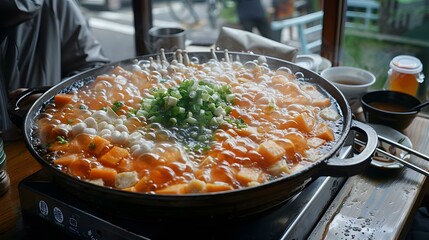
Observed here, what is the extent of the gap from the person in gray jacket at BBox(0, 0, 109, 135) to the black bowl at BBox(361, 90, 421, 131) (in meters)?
1.85

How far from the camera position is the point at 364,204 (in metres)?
1.61

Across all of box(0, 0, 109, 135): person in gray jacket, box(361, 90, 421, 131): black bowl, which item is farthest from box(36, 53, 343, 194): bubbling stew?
box(0, 0, 109, 135): person in gray jacket

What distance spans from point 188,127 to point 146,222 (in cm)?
41

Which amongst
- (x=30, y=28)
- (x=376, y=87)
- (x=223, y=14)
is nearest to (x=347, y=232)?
(x=376, y=87)

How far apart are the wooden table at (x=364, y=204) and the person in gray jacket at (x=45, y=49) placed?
86 cm

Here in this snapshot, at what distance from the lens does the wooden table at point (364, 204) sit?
1.48 metres

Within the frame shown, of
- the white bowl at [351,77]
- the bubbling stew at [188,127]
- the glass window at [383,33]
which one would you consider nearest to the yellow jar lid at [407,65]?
the white bowl at [351,77]

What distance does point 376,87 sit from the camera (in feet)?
8.88

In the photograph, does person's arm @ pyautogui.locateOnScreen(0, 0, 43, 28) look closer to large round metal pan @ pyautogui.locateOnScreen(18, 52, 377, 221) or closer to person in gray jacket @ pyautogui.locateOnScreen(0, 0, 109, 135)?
person in gray jacket @ pyautogui.locateOnScreen(0, 0, 109, 135)

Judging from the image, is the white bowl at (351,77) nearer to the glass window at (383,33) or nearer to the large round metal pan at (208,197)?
the glass window at (383,33)

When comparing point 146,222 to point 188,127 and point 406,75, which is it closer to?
point 188,127

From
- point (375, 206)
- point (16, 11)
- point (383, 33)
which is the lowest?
point (375, 206)

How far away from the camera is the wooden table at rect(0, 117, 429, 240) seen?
1479 millimetres

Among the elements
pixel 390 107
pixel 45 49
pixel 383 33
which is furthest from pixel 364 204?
pixel 383 33
